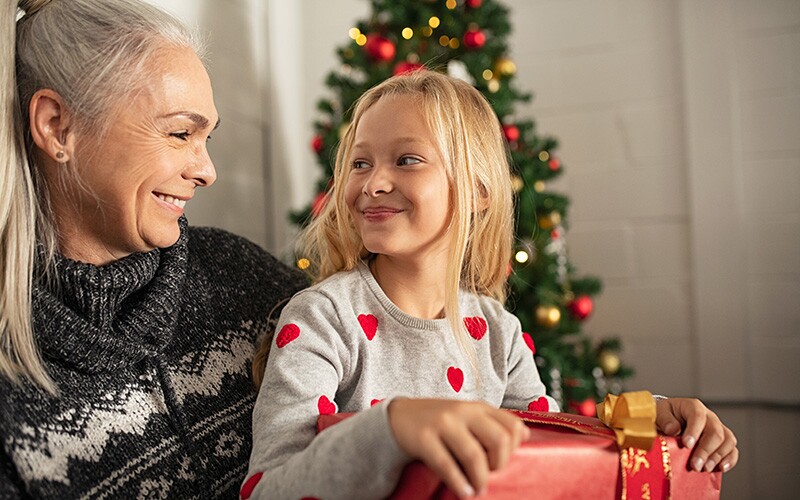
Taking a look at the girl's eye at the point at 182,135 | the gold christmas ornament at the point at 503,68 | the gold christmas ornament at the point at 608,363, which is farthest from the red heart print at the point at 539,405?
the gold christmas ornament at the point at 503,68

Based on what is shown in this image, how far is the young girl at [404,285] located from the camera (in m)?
1.12

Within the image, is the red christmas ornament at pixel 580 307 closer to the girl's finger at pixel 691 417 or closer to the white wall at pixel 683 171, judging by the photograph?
the white wall at pixel 683 171

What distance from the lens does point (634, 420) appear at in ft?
3.13

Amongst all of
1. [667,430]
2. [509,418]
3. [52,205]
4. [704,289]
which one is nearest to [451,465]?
[509,418]

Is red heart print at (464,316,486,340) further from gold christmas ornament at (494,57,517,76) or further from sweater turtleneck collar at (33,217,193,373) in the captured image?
gold christmas ornament at (494,57,517,76)

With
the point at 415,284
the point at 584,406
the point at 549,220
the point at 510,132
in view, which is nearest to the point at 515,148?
the point at 510,132

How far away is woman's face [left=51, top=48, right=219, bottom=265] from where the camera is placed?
1207 millimetres

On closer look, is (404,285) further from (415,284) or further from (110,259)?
(110,259)

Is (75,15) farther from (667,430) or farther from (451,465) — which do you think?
(667,430)

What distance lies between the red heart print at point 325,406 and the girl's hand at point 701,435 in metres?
0.46

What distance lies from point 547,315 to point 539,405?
3.39 feet

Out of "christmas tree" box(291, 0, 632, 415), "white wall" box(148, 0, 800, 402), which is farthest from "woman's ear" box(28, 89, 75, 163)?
"white wall" box(148, 0, 800, 402)

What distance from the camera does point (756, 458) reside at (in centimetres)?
276

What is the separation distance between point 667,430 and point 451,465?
43cm
